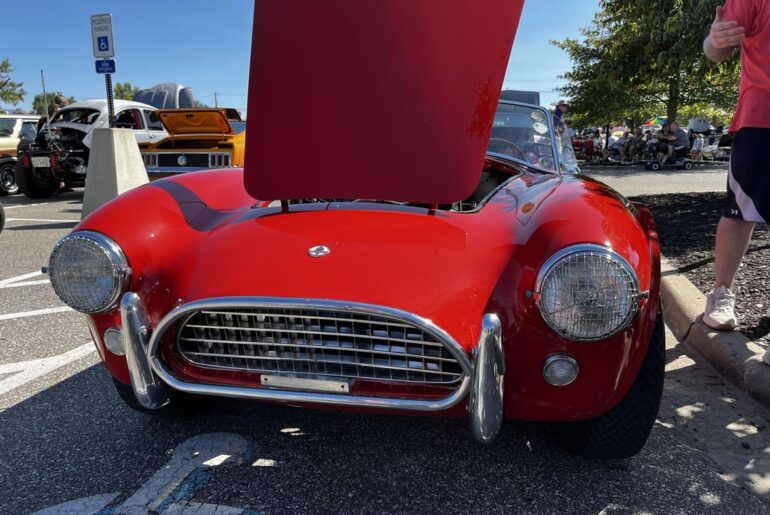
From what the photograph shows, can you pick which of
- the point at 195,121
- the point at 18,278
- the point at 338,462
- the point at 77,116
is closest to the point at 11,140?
the point at 77,116

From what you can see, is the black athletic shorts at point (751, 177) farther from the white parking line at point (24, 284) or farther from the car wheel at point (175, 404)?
the white parking line at point (24, 284)

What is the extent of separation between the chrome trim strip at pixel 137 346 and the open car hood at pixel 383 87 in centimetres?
71

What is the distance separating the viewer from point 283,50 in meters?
Answer: 1.95

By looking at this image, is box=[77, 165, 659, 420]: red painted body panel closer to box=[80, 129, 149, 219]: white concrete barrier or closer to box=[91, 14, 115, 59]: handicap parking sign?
box=[80, 129, 149, 219]: white concrete barrier

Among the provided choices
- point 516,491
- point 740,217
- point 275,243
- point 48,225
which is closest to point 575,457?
point 516,491

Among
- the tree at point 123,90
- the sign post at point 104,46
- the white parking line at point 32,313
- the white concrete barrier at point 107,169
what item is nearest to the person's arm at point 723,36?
the white parking line at point 32,313

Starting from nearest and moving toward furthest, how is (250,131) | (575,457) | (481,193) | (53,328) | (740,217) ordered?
(575,457) < (250,131) < (740,217) < (481,193) < (53,328)

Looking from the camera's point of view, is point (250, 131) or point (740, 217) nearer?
point (250, 131)

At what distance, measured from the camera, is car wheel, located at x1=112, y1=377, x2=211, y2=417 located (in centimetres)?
193

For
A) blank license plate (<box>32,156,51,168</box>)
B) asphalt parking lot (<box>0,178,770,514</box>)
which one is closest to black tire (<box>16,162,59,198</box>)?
blank license plate (<box>32,156,51,168</box>)

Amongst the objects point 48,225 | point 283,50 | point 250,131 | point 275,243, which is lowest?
point 48,225

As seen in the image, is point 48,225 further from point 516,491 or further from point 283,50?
point 516,491

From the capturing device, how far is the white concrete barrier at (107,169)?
20.6 feet

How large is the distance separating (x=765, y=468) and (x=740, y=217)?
1.20m
